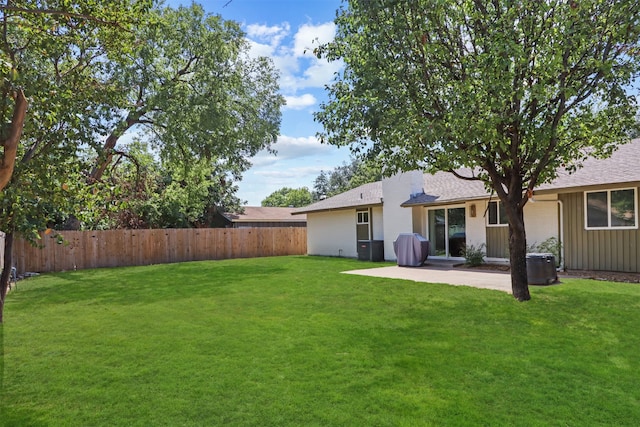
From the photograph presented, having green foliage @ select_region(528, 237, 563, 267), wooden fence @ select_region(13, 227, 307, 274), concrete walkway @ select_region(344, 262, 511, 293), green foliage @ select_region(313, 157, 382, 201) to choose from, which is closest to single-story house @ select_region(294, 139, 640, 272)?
green foliage @ select_region(528, 237, 563, 267)

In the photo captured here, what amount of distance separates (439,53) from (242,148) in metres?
14.2

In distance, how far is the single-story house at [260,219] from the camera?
3117 centimetres

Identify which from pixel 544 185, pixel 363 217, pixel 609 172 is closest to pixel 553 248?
pixel 544 185

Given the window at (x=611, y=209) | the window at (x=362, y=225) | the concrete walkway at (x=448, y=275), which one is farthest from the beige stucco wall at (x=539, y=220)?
the window at (x=362, y=225)

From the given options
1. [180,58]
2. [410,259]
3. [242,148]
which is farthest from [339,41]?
[242,148]

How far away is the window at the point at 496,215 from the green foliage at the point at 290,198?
57.5 m

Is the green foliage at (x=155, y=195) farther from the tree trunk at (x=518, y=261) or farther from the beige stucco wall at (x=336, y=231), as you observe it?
the tree trunk at (x=518, y=261)

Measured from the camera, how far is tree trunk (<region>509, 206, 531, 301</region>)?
7.50 metres

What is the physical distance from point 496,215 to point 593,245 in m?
3.08

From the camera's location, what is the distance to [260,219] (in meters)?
32.0

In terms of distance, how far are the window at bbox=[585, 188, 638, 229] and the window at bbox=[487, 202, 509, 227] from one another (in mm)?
2559

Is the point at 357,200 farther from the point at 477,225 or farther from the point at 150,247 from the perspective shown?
the point at 150,247

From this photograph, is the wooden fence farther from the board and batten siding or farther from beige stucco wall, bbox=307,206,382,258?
the board and batten siding

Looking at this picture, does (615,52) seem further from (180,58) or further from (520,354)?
(180,58)
